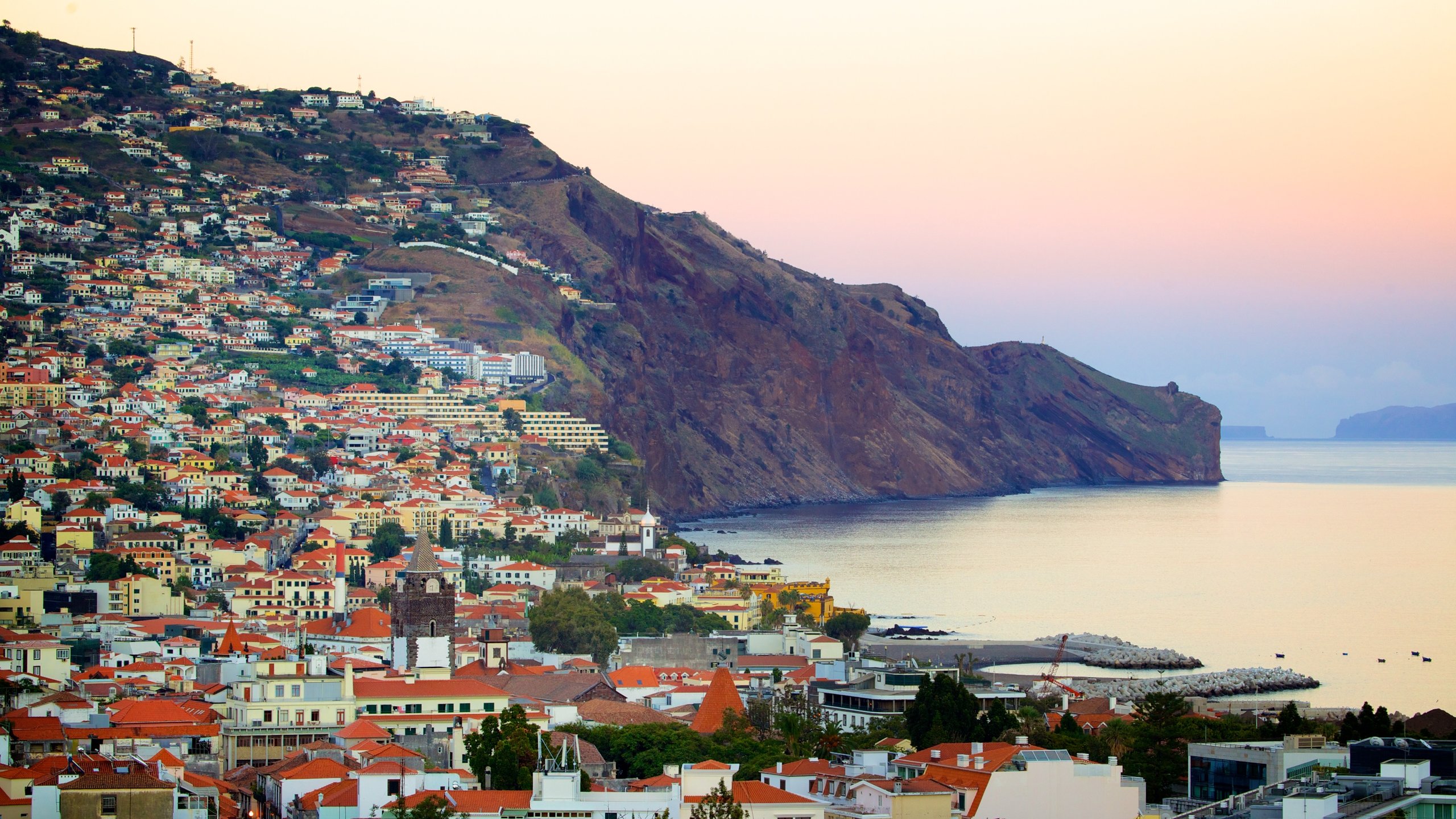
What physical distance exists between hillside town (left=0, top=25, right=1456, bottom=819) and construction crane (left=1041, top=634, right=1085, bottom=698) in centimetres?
80

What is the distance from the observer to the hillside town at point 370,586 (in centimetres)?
2764

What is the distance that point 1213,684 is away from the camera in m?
61.2

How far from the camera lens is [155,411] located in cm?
9194

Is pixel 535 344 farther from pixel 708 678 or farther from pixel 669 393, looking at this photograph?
pixel 708 678

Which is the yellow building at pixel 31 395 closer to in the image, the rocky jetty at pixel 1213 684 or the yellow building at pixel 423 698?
the rocky jetty at pixel 1213 684

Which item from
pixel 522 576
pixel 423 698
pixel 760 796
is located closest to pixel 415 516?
pixel 522 576

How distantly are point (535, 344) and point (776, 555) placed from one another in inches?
1150

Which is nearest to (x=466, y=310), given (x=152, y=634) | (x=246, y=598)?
(x=246, y=598)

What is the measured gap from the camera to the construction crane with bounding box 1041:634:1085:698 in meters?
53.8

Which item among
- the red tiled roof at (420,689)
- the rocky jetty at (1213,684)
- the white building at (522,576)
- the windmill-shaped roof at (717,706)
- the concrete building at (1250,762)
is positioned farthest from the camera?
the white building at (522,576)

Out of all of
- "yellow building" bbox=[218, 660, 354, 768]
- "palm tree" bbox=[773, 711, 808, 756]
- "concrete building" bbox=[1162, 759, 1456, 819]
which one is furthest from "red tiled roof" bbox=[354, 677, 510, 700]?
"concrete building" bbox=[1162, 759, 1456, 819]

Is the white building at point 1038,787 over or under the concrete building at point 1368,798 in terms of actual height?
under

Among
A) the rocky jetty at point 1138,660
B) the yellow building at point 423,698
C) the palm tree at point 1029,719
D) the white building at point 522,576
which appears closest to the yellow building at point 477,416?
the white building at point 522,576

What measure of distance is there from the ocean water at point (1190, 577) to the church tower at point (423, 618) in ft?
90.3
